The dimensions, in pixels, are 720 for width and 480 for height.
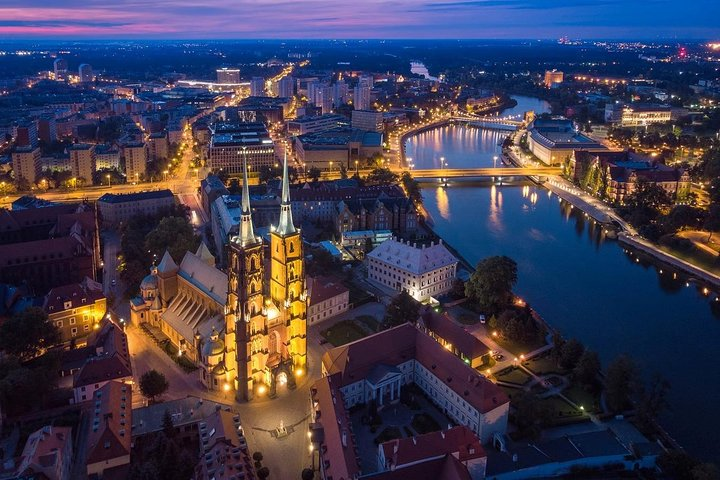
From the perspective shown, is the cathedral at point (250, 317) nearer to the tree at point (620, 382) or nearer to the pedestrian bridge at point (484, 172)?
the tree at point (620, 382)

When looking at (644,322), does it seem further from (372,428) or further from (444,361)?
(372,428)

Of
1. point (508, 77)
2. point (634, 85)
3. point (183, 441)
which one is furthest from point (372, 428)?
point (508, 77)

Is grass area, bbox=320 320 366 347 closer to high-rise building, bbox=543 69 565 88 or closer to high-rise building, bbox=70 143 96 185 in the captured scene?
high-rise building, bbox=70 143 96 185

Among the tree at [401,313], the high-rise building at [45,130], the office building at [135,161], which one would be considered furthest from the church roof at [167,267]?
the high-rise building at [45,130]

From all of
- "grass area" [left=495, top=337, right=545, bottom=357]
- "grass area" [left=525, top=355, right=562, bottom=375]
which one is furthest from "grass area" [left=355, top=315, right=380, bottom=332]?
"grass area" [left=525, top=355, right=562, bottom=375]

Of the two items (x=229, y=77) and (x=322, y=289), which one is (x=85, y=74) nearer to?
(x=229, y=77)

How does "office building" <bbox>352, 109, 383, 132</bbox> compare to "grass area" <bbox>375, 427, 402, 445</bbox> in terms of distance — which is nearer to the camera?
"grass area" <bbox>375, 427, 402, 445</bbox>
